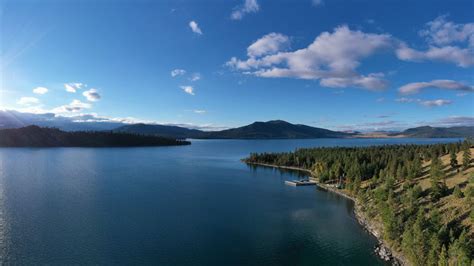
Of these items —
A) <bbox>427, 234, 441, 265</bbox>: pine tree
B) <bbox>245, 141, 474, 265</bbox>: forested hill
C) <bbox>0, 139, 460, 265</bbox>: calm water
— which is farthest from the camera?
<bbox>0, 139, 460, 265</bbox>: calm water

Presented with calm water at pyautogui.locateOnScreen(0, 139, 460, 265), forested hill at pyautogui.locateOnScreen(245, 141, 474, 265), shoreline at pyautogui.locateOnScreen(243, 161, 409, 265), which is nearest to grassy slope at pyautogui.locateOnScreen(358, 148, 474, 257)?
forested hill at pyautogui.locateOnScreen(245, 141, 474, 265)

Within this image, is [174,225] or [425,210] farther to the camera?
[174,225]

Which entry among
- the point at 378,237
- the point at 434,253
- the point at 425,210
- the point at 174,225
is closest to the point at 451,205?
the point at 425,210

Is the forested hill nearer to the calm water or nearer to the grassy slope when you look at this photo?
the grassy slope

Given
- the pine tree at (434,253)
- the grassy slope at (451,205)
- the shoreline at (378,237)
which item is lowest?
the shoreline at (378,237)

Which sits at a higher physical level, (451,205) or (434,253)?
(451,205)

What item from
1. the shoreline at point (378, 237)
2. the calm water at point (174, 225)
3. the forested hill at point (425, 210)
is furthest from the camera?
the calm water at point (174, 225)

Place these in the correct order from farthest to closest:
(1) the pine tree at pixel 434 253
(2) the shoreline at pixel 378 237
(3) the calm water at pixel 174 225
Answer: (3) the calm water at pixel 174 225 < (2) the shoreline at pixel 378 237 < (1) the pine tree at pixel 434 253

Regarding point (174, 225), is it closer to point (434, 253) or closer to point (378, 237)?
point (378, 237)

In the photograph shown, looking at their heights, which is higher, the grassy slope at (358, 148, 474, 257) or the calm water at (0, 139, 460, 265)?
the grassy slope at (358, 148, 474, 257)

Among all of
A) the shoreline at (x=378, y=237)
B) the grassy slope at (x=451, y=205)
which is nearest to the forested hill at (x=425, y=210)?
the grassy slope at (x=451, y=205)

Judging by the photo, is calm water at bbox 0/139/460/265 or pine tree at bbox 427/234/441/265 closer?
pine tree at bbox 427/234/441/265

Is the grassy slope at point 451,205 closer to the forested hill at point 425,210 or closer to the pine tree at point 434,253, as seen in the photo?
the forested hill at point 425,210

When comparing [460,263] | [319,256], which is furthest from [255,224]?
[460,263]
